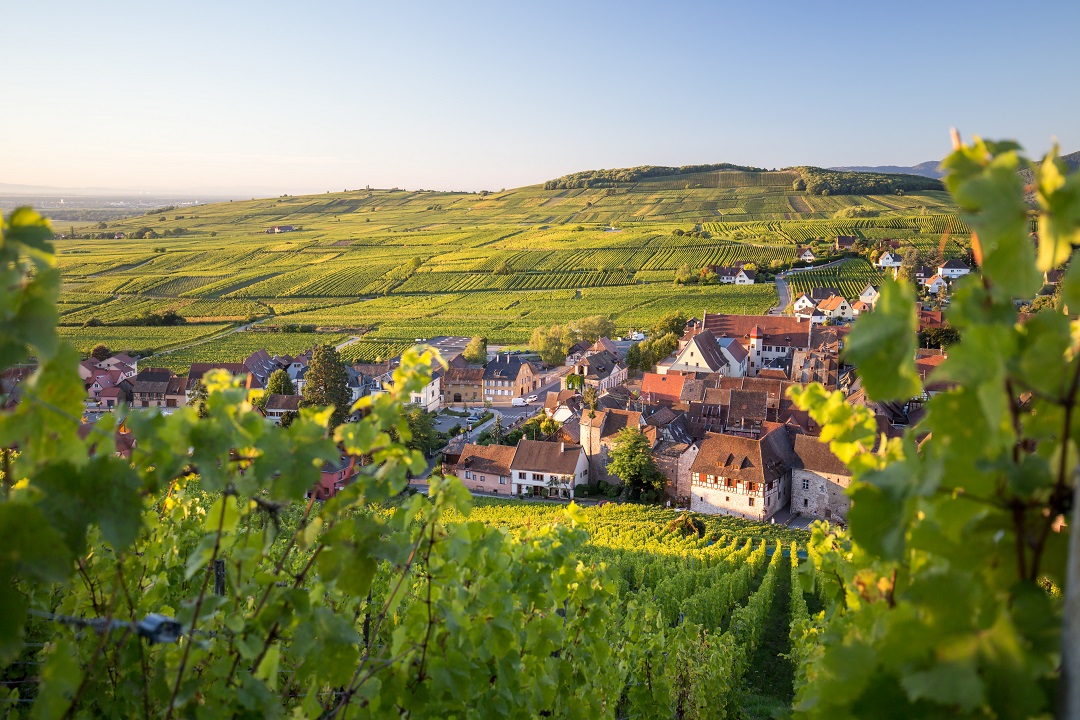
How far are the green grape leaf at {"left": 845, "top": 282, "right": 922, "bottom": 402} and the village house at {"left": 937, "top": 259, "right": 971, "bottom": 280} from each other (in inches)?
3798

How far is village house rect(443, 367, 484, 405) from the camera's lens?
5972 centimetres

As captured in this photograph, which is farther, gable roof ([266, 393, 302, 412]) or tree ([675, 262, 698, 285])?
tree ([675, 262, 698, 285])

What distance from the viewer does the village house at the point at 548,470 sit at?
3859cm

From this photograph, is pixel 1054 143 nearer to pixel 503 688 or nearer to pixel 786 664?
pixel 503 688

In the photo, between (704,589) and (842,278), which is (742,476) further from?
(842,278)

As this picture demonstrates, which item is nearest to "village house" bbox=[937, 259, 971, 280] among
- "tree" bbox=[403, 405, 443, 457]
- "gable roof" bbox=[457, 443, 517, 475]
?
"gable roof" bbox=[457, 443, 517, 475]

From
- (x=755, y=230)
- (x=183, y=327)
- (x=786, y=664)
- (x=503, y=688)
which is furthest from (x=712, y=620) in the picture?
(x=755, y=230)

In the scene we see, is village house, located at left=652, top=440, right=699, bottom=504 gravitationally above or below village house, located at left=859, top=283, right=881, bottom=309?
below

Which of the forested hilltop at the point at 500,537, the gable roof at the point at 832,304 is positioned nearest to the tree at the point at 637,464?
the forested hilltop at the point at 500,537

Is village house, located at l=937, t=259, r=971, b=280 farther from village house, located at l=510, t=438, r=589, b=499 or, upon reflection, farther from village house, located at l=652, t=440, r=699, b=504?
village house, located at l=510, t=438, r=589, b=499

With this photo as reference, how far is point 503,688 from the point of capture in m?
3.72

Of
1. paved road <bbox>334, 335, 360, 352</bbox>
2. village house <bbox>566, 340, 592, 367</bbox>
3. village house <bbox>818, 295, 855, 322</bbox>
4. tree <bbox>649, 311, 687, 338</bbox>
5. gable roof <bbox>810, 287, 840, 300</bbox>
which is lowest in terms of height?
paved road <bbox>334, 335, 360, 352</bbox>

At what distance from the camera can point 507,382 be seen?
59.5 meters

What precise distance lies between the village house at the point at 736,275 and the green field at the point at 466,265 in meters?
4.45
